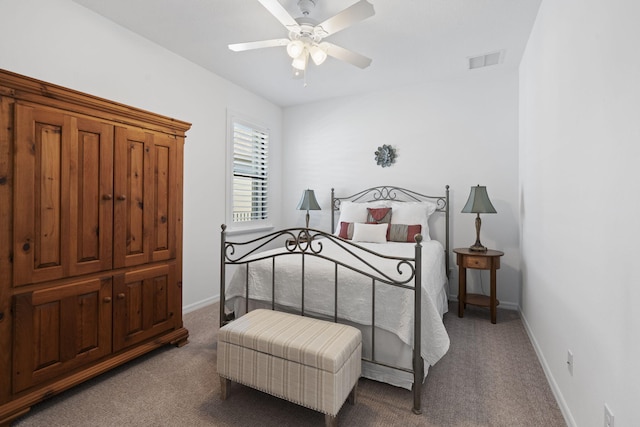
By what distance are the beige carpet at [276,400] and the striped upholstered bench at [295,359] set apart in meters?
0.16

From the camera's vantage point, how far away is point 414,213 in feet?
11.7

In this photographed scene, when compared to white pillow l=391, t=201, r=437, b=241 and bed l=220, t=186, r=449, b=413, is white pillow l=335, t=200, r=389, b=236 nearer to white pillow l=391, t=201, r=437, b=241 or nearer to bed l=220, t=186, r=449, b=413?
white pillow l=391, t=201, r=437, b=241

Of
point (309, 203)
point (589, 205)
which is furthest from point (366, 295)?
point (309, 203)

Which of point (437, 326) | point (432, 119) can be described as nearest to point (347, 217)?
point (432, 119)

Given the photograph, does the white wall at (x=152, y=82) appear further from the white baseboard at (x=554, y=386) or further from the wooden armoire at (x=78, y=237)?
the white baseboard at (x=554, y=386)

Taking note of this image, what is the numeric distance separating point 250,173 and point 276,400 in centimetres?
304

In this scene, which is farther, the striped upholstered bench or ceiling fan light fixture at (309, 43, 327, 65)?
ceiling fan light fixture at (309, 43, 327, 65)

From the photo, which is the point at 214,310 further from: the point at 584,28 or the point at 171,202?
the point at 584,28

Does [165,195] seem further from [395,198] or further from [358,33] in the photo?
[395,198]

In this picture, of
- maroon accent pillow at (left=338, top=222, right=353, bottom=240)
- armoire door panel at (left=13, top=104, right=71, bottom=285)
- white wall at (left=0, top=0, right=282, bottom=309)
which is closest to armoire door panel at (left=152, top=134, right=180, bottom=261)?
armoire door panel at (left=13, top=104, right=71, bottom=285)

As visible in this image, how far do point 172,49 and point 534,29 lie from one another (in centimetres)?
333

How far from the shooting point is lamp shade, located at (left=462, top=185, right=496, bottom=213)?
3148 mm

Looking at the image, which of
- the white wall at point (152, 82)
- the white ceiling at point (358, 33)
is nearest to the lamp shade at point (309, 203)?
the white wall at point (152, 82)

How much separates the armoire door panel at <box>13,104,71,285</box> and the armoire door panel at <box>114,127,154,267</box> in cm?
30
